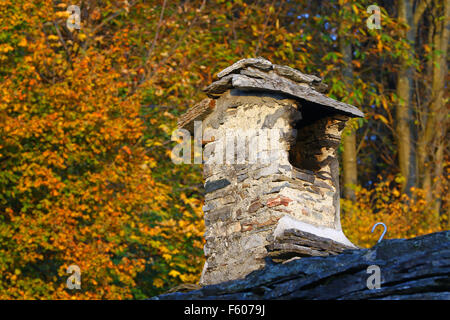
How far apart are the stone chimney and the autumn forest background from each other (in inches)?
191

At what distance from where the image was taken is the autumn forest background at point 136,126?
1180cm

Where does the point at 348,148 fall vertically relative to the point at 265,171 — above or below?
above

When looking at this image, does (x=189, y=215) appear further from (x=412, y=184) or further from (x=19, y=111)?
(x=412, y=184)

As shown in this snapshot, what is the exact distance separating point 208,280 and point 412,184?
34.7 feet

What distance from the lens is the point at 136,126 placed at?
41.6 ft

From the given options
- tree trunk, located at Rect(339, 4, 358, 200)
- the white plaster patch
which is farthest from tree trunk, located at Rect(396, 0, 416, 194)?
the white plaster patch

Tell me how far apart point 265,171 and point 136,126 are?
6077 mm

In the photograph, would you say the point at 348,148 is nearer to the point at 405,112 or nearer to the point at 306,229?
the point at 405,112

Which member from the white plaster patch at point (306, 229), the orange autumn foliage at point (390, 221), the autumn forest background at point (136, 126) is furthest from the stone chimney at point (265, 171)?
the orange autumn foliage at point (390, 221)

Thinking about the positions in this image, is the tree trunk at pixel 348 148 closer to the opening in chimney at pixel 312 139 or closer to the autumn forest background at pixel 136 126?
the autumn forest background at pixel 136 126

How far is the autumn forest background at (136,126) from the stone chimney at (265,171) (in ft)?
15.9

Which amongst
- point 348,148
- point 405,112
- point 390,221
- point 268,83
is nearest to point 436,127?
point 405,112

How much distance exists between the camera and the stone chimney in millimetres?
6723
